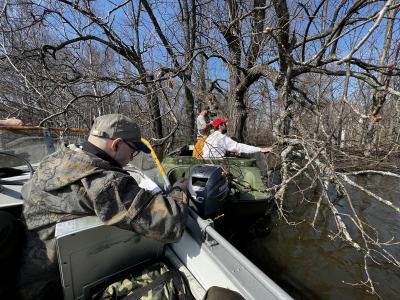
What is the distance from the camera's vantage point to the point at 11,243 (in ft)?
5.35

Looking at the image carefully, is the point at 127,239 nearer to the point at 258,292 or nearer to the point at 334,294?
the point at 258,292

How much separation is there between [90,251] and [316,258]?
13.4 feet

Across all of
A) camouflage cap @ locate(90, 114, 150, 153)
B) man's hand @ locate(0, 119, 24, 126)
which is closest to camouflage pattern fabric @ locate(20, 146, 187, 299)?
camouflage cap @ locate(90, 114, 150, 153)

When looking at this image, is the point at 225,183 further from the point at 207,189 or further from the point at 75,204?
the point at 75,204

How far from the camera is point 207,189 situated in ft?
10.5

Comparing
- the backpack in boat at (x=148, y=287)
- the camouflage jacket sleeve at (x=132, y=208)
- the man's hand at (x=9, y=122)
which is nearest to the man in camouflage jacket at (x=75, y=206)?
the camouflage jacket sleeve at (x=132, y=208)

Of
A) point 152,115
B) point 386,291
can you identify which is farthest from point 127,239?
point 152,115

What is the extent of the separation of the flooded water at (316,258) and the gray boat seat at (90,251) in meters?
2.75

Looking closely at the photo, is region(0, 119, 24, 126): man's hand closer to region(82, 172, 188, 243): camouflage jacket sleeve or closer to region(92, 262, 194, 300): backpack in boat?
region(82, 172, 188, 243): camouflage jacket sleeve

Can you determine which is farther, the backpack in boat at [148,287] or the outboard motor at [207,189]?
the outboard motor at [207,189]

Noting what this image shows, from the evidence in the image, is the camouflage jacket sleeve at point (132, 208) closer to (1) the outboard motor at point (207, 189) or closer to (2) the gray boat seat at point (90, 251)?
(2) the gray boat seat at point (90, 251)

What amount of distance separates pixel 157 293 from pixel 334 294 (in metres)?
3.16

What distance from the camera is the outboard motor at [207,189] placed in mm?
3166

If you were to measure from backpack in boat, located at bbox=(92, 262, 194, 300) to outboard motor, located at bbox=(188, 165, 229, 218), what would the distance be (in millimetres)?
1231
